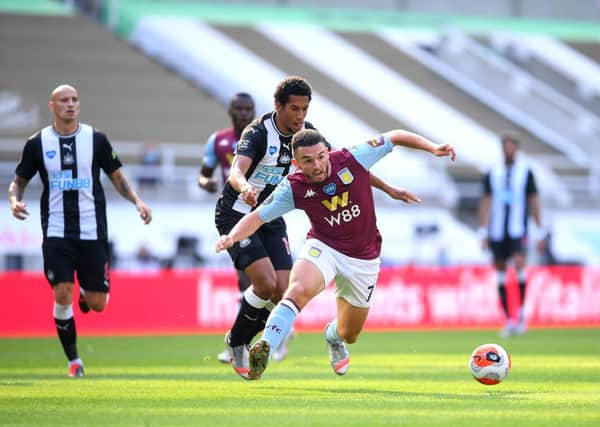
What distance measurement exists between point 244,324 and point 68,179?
2047 millimetres

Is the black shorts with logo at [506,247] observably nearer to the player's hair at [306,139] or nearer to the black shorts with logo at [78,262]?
the black shorts with logo at [78,262]

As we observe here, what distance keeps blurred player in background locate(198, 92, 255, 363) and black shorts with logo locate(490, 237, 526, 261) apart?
21.9 ft

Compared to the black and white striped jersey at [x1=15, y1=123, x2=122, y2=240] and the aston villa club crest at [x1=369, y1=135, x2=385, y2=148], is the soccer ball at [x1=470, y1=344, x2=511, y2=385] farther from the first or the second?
the black and white striped jersey at [x1=15, y1=123, x2=122, y2=240]

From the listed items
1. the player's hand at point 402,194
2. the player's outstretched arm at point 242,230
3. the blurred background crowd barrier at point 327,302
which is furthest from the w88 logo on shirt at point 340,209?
the blurred background crowd barrier at point 327,302

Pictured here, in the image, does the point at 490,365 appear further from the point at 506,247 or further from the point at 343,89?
the point at 343,89

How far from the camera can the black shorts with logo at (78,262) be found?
1130cm

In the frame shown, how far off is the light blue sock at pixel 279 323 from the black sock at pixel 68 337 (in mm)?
2796

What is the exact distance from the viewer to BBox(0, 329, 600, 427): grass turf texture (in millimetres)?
7754

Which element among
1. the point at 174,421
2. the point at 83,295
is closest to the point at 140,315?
the point at 83,295

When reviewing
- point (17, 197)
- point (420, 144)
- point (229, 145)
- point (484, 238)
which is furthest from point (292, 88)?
point (484, 238)

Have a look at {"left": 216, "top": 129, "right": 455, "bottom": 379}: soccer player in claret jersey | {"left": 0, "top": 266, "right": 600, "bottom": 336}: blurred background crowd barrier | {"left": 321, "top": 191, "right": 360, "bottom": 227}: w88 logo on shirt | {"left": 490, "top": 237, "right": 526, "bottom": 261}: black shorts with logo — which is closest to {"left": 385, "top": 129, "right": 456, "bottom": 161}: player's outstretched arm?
{"left": 216, "top": 129, "right": 455, "bottom": 379}: soccer player in claret jersey

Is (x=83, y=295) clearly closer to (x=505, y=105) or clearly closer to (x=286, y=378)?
(x=286, y=378)

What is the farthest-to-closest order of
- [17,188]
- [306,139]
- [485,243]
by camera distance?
[485,243]
[17,188]
[306,139]

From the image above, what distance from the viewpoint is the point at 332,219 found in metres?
9.80
